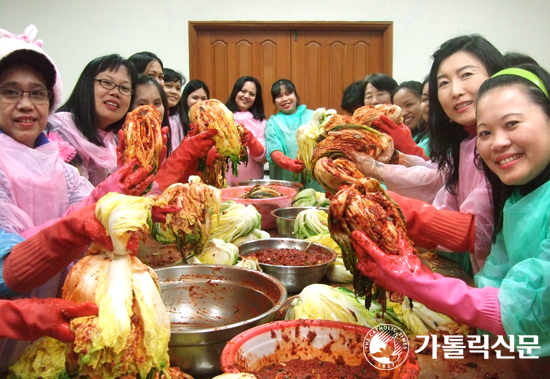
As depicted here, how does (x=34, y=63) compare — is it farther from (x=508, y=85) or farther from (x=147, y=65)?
(x=147, y=65)

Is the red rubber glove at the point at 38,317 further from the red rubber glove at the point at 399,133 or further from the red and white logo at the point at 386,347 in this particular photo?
the red rubber glove at the point at 399,133

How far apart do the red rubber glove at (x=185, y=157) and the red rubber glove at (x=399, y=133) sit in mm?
1415

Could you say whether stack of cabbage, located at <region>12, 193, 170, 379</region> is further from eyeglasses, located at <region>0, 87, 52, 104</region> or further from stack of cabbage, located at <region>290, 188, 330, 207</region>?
stack of cabbage, located at <region>290, 188, 330, 207</region>

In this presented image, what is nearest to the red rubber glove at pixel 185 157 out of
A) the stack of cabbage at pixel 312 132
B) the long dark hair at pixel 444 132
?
the stack of cabbage at pixel 312 132

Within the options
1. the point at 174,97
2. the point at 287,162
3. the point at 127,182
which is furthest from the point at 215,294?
the point at 174,97

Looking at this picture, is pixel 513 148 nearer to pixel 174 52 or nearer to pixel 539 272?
pixel 539 272

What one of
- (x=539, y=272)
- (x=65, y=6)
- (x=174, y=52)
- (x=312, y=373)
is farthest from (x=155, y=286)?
(x=65, y=6)

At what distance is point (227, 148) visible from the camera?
3648mm

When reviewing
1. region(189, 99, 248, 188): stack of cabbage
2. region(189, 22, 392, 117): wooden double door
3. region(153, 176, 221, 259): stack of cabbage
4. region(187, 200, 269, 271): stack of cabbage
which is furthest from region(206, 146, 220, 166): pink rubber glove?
region(189, 22, 392, 117): wooden double door

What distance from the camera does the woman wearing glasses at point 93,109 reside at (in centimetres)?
314

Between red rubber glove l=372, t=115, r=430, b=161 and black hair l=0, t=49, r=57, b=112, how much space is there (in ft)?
Result: 7.60

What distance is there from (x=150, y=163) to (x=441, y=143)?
1965 mm

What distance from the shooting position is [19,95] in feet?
7.24

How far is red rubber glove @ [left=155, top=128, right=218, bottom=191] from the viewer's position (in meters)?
3.59
